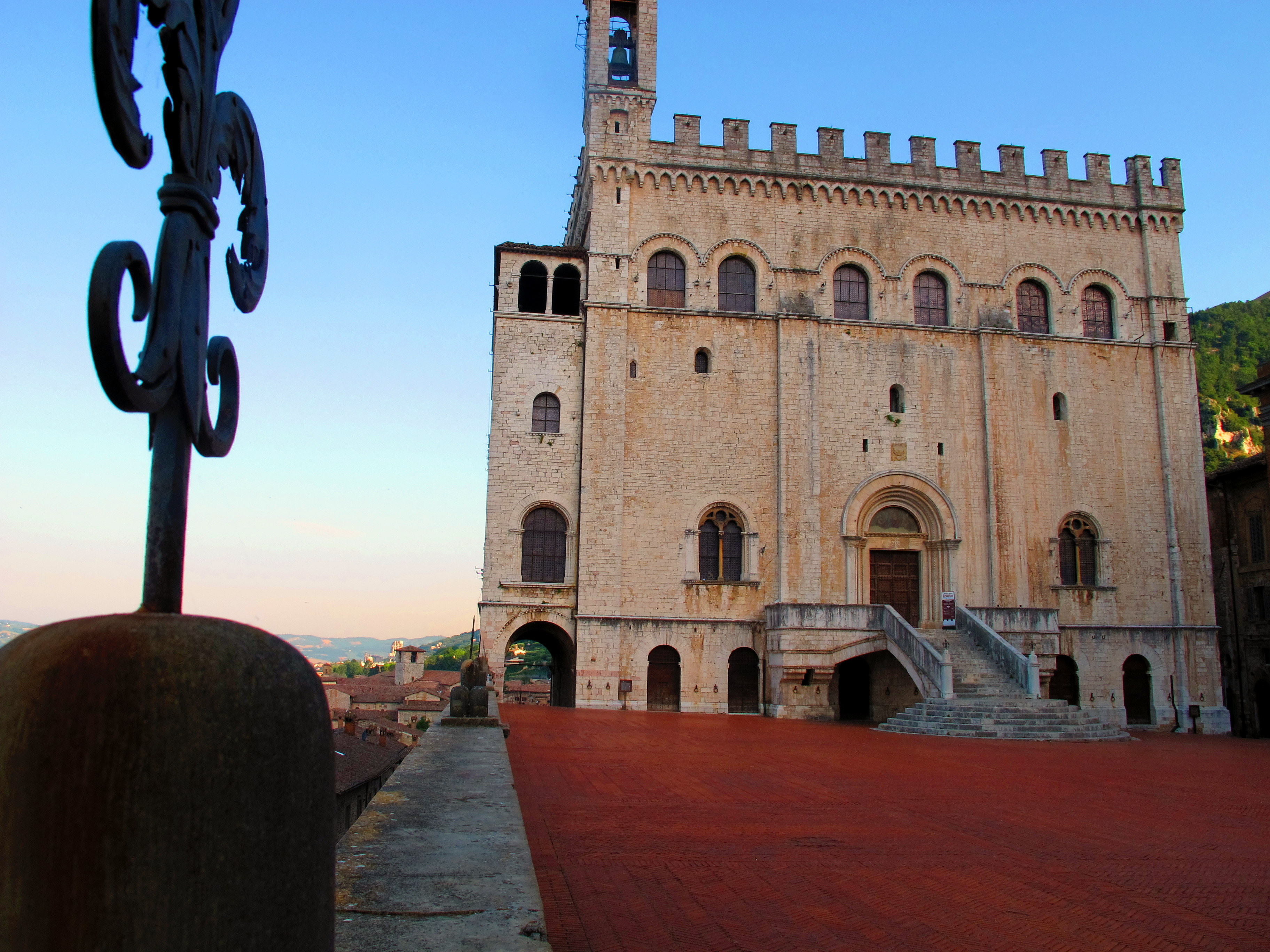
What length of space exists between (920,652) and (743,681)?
573 cm

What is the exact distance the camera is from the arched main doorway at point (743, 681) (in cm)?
2791

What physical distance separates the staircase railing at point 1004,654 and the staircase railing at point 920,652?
144 centimetres

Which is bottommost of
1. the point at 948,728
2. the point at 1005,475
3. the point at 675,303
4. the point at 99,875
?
the point at 948,728

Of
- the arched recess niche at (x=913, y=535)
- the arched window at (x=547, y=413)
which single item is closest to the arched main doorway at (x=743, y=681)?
the arched recess niche at (x=913, y=535)

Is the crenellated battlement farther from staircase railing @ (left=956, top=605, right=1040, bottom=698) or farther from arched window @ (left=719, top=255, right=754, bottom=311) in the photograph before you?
staircase railing @ (left=956, top=605, right=1040, bottom=698)

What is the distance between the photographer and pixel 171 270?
278 cm

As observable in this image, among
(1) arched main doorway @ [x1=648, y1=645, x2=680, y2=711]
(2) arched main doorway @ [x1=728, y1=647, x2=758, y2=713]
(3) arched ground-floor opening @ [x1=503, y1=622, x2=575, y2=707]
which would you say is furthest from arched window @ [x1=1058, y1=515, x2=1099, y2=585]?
(3) arched ground-floor opening @ [x1=503, y1=622, x2=575, y2=707]

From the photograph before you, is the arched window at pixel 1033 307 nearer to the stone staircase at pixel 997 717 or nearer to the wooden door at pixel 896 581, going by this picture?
the wooden door at pixel 896 581

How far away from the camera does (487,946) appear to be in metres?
3.40

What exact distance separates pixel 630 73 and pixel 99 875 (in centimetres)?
3301

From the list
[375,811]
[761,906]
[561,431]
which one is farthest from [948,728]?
[375,811]

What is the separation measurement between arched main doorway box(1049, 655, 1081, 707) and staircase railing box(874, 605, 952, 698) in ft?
21.4

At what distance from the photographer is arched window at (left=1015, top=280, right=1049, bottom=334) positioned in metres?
31.7

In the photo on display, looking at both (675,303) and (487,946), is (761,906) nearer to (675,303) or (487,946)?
(487,946)
